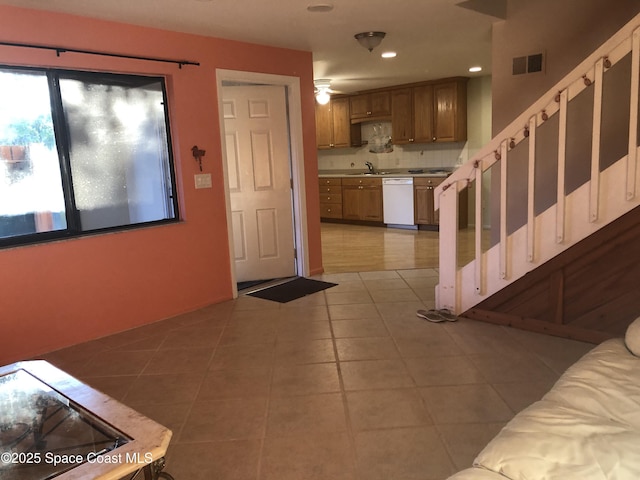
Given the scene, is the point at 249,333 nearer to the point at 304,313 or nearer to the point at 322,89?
the point at 304,313

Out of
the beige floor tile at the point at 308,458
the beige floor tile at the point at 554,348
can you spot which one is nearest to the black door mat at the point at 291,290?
the beige floor tile at the point at 554,348

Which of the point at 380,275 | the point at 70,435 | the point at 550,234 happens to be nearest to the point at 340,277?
the point at 380,275

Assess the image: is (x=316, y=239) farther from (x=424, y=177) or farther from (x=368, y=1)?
(x=424, y=177)

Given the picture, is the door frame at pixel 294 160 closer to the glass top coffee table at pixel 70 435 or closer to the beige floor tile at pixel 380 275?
the beige floor tile at pixel 380 275

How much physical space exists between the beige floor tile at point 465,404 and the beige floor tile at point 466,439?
0.17ft

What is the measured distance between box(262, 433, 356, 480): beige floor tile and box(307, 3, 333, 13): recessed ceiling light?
Result: 2785mm

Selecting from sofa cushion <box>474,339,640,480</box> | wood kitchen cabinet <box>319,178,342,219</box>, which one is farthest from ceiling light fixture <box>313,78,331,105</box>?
sofa cushion <box>474,339,640,480</box>

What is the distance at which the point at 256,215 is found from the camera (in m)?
4.99

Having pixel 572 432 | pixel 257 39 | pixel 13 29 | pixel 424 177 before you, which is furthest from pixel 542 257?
pixel 424 177

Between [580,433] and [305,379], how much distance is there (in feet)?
5.69

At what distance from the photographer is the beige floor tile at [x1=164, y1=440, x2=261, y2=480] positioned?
6.72ft

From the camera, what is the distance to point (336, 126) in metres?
9.09

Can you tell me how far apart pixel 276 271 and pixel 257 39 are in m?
2.24

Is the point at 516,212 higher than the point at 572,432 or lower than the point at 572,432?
higher
